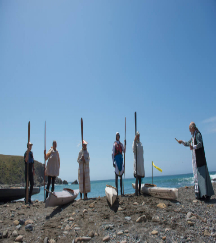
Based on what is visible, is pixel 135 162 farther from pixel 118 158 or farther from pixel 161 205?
pixel 161 205

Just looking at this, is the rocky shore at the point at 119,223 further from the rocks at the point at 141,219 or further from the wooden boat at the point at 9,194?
the wooden boat at the point at 9,194

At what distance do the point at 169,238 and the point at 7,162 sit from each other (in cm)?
8316

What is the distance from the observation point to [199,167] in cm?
699

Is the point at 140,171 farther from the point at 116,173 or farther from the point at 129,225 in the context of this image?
the point at 129,225

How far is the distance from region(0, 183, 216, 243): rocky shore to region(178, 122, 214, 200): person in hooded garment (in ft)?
1.36

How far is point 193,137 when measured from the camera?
739 cm

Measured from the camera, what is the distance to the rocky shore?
4.27 metres

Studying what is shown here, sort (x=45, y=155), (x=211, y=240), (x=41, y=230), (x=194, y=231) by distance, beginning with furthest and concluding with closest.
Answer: (x=45, y=155)
(x=41, y=230)
(x=194, y=231)
(x=211, y=240)

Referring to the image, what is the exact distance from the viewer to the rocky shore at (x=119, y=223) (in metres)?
4.27

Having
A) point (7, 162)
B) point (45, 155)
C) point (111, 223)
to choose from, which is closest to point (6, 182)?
point (7, 162)

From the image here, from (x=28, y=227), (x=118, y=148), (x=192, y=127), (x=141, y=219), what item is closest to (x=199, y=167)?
(x=192, y=127)

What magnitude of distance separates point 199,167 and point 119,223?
3.99 metres

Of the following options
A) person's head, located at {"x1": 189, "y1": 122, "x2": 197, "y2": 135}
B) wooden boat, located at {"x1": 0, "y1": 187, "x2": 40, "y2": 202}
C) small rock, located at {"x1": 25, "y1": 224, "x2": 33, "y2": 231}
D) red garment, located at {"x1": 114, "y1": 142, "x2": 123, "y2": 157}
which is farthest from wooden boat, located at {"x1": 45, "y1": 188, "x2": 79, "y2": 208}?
person's head, located at {"x1": 189, "y1": 122, "x2": 197, "y2": 135}

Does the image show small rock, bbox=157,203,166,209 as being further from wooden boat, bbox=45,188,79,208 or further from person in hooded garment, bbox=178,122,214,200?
wooden boat, bbox=45,188,79,208
